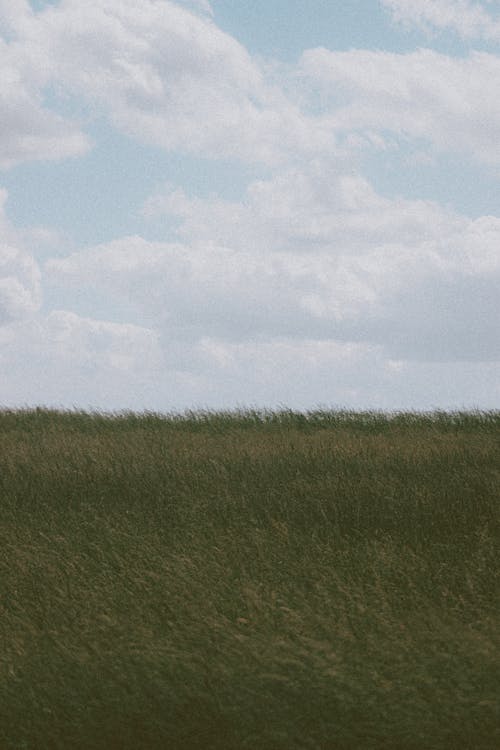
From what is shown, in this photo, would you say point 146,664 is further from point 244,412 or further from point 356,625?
point 244,412

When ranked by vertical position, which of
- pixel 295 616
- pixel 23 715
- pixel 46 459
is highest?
pixel 46 459

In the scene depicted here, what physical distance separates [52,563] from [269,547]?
1.98 meters

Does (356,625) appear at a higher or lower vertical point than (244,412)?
lower

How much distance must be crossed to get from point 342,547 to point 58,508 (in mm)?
3914

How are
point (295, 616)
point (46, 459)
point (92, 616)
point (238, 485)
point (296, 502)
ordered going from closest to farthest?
point (295, 616) < point (92, 616) < point (296, 502) < point (238, 485) < point (46, 459)

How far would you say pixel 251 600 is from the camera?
18.2 feet

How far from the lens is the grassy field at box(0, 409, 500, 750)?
14.0 feet

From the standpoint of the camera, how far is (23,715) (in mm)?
4574

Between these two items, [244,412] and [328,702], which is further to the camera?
[244,412]

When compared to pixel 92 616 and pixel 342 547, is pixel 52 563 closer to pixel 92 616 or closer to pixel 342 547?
pixel 92 616

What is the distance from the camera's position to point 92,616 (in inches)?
233

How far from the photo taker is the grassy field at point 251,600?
4.27 meters

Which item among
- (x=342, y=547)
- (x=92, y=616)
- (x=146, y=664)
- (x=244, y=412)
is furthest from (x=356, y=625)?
(x=244, y=412)

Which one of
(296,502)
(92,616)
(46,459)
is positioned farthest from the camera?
(46,459)
